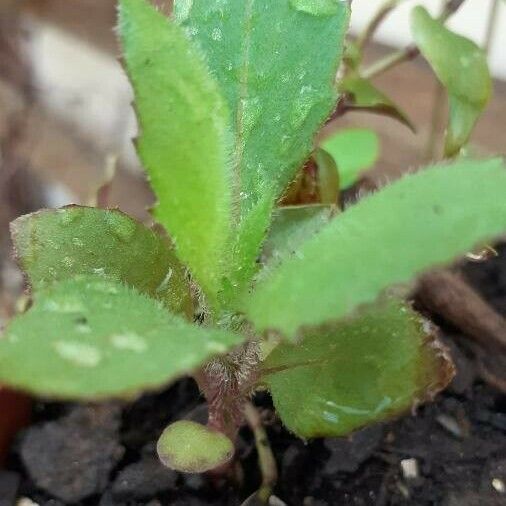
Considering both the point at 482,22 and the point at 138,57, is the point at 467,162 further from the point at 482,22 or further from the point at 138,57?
the point at 482,22

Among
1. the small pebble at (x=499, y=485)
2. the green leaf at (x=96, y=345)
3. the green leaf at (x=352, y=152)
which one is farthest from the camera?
the green leaf at (x=352, y=152)

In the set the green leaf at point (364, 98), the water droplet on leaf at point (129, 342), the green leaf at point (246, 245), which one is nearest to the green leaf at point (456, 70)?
the green leaf at point (364, 98)

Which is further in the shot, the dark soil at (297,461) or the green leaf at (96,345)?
the dark soil at (297,461)

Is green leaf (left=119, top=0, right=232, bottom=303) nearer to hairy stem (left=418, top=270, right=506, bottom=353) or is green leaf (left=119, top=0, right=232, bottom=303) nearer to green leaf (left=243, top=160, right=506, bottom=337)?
green leaf (left=243, top=160, right=506, bottom=337)

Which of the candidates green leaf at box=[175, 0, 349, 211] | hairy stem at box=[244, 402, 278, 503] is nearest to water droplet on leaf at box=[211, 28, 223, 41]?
green leaf at box=[175, 0, 349, 211]

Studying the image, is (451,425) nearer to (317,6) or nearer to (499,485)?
(499,485)

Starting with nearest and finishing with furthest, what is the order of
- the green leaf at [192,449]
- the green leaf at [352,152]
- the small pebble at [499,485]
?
the green leaf at [192,449]
the small pebble at [499,485]
the green leaf at [352,152]

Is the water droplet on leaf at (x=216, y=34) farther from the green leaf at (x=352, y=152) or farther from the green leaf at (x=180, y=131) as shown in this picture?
the green leaf at (x=352, y=152)
